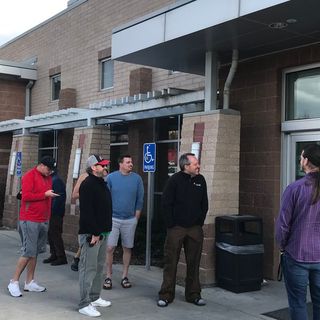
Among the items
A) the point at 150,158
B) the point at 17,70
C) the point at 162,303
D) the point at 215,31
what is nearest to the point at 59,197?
the point at 150,158

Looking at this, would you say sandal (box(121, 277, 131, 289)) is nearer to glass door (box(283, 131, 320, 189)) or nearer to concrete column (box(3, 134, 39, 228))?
glass door (box(283, 131, 320, 189))

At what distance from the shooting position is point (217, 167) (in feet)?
24.0

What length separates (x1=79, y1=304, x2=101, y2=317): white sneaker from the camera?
5.68 meters

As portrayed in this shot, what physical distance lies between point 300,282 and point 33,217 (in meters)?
3.77

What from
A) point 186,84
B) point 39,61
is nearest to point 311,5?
point 186,84

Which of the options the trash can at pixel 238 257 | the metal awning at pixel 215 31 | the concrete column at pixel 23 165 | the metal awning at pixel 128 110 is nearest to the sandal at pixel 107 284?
the trash can at pixel 238 257

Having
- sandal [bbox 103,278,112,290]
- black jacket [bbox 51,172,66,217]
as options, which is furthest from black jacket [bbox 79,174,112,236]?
black jacket [bbox 51,172,66,217]

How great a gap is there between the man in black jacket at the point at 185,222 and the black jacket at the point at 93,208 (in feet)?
2.44

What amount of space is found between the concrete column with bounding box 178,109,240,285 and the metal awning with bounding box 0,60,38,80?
10339 mm

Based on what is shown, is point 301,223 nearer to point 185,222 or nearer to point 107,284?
point 185,222

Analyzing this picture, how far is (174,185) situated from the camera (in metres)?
6.12

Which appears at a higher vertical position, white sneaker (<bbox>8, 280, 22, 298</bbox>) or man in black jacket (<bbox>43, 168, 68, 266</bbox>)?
man in black jacket (<bbox>43, 168, 68, 266</bbox>)

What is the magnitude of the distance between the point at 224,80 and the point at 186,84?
2202mm

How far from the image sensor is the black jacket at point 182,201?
611cm
